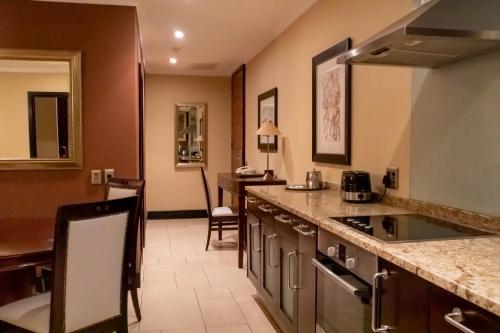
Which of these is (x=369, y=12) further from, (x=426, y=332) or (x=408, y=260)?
(x=426, y=332)

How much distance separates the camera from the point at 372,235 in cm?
164

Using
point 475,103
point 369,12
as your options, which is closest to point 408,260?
point 475,103

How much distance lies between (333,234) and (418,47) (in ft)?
2.95

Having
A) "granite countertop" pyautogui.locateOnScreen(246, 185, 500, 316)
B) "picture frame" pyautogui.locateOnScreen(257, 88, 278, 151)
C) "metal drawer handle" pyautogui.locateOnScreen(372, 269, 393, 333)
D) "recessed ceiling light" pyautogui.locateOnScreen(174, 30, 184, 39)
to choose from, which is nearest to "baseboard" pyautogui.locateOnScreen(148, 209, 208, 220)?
"picture frame" pyautogui.locateOnScreen(257, 88, 278, 151)

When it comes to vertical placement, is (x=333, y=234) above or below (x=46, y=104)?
below

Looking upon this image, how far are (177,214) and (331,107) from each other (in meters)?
4.60

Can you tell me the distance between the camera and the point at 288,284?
2537 mm

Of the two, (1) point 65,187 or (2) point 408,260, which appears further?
(1) point 65,187

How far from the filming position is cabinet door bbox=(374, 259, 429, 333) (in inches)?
49.9

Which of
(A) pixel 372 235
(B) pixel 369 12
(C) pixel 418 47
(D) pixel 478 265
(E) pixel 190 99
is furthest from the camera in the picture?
(E) pixel 190 99

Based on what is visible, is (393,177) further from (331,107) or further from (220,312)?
(220,312)

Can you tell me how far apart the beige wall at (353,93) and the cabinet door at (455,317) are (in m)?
1.21

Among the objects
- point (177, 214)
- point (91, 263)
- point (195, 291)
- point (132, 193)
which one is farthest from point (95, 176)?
point (177, 214)

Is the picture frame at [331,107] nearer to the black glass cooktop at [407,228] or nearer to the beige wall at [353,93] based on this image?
the beige wall at [353,93]
